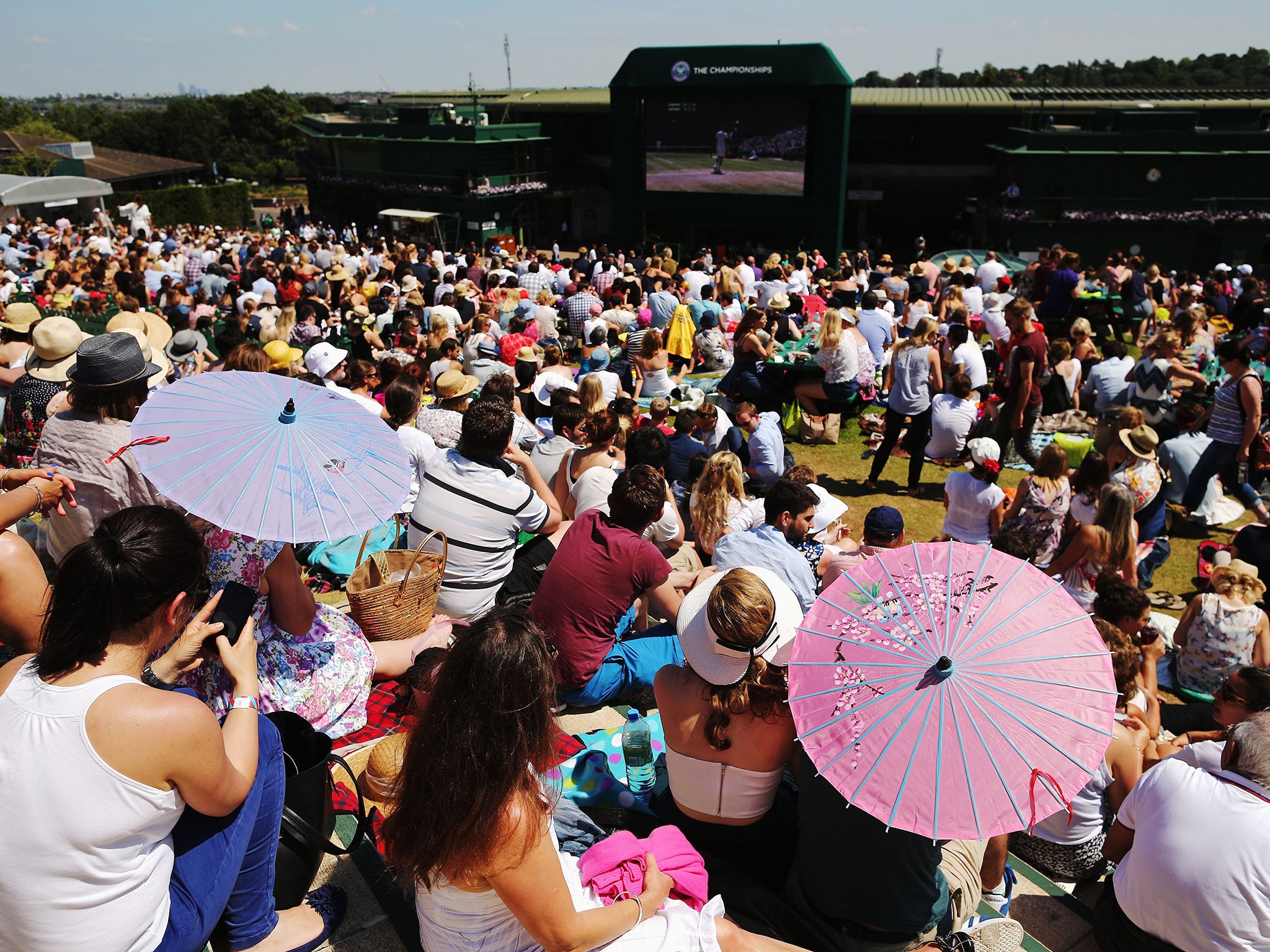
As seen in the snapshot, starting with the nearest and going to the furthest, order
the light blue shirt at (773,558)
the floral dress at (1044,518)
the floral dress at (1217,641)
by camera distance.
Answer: the light blue shirt at (773,558) < the floral dress at (1217,641) < the floral dress at (1044,518)

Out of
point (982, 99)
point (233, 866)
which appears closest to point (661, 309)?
point (233, 866)

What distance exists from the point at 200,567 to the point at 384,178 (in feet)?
112

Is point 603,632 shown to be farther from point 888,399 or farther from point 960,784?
point 888,399

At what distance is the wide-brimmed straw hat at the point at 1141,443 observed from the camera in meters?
6.45

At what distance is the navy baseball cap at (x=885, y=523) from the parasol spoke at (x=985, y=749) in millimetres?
2837

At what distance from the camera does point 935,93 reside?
32.7m

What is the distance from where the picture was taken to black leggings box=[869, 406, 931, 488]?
8.17m

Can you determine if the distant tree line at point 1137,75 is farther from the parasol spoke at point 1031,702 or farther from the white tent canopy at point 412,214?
the parasol spoke at point 1031,702

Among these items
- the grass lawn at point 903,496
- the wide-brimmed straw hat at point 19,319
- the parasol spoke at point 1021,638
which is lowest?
the grass lawn at point 903,496

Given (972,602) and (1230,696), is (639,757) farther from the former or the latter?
(1230,696)

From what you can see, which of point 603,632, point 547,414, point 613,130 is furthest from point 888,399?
point 613,130

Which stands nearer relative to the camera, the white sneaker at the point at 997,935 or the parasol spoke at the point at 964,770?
the parasol spoke at the point at 964,770

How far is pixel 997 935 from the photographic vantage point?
2715 mm

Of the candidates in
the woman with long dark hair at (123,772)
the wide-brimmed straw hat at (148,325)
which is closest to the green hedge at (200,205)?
the wide-brimmed straw hat at (148,325)
